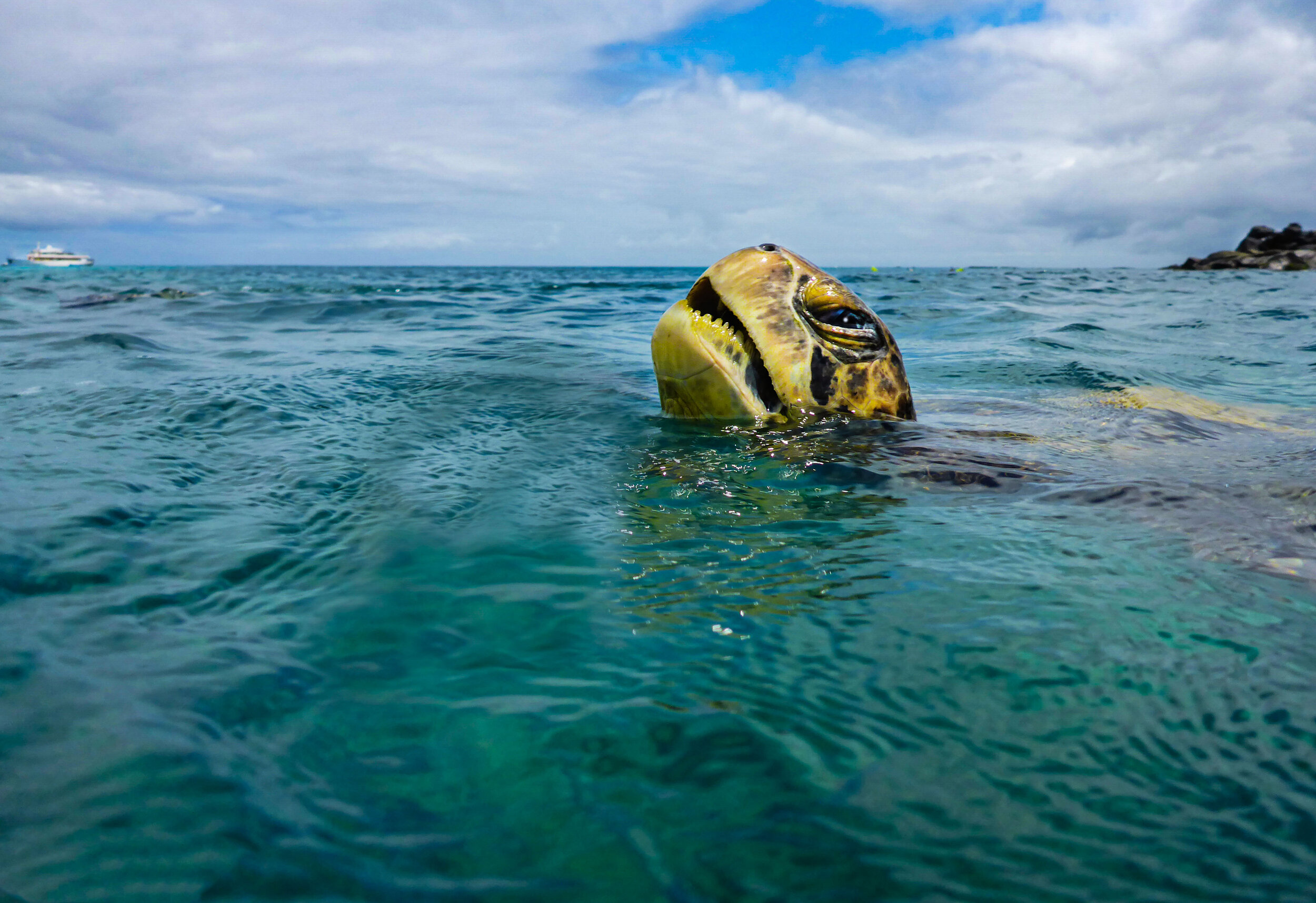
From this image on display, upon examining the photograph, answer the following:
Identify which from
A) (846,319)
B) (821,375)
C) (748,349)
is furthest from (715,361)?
(846,319)

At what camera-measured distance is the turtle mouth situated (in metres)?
4.52

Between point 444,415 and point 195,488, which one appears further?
point 444,415

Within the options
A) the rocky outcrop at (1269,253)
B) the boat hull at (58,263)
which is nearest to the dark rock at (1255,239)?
the rocky outcrop at (1269,253)

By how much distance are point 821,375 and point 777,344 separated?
322mm

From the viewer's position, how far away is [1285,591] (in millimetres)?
2471

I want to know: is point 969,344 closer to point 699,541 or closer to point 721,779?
point 699,541

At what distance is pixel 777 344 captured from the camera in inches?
176

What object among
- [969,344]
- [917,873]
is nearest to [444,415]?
[917,873]

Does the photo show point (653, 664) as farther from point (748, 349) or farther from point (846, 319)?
point (846, 319)

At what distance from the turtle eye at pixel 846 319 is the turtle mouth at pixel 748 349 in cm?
44

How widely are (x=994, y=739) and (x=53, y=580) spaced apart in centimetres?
285

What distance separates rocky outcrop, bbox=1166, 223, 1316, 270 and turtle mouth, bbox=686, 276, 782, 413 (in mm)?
65286

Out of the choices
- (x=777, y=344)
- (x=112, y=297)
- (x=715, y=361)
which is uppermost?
(x=112, y=297)

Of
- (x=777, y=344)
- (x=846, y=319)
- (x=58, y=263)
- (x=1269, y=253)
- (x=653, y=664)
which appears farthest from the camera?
(x=58, y=263)
